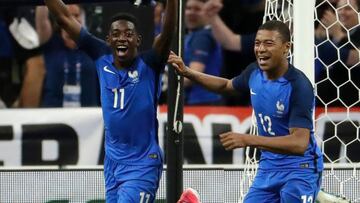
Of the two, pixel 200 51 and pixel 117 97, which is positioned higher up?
pixel 200 51

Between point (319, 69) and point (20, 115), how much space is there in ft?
9.81

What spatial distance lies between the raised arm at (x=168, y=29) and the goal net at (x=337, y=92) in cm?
153

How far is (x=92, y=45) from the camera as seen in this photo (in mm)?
7168

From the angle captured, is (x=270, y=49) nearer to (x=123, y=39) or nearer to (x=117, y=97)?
(x=123, y=39)

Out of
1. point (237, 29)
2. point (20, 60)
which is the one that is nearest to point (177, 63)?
point (237, 29)

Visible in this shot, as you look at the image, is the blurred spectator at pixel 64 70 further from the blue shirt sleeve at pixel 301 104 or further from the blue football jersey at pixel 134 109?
the blue shirt sleeve at pixel 301 104

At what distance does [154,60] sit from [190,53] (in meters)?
2.99

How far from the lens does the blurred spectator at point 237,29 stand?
9.91 m

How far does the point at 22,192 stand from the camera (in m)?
8.99

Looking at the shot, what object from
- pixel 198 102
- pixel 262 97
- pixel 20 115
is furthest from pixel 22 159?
pixel 262 97

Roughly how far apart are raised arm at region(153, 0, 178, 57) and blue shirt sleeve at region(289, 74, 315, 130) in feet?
3.02

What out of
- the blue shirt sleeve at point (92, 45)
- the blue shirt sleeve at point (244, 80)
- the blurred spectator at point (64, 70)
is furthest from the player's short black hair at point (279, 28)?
the blurred spectator at point (64, 70)

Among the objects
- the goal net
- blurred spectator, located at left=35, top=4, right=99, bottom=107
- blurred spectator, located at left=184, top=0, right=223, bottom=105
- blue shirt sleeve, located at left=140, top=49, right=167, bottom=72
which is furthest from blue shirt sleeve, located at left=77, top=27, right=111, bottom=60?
blurred spectator, located at left=35, top=4, right=99, bottom=107

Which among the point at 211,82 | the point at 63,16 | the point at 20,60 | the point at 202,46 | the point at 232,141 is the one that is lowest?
the point at 232,141
